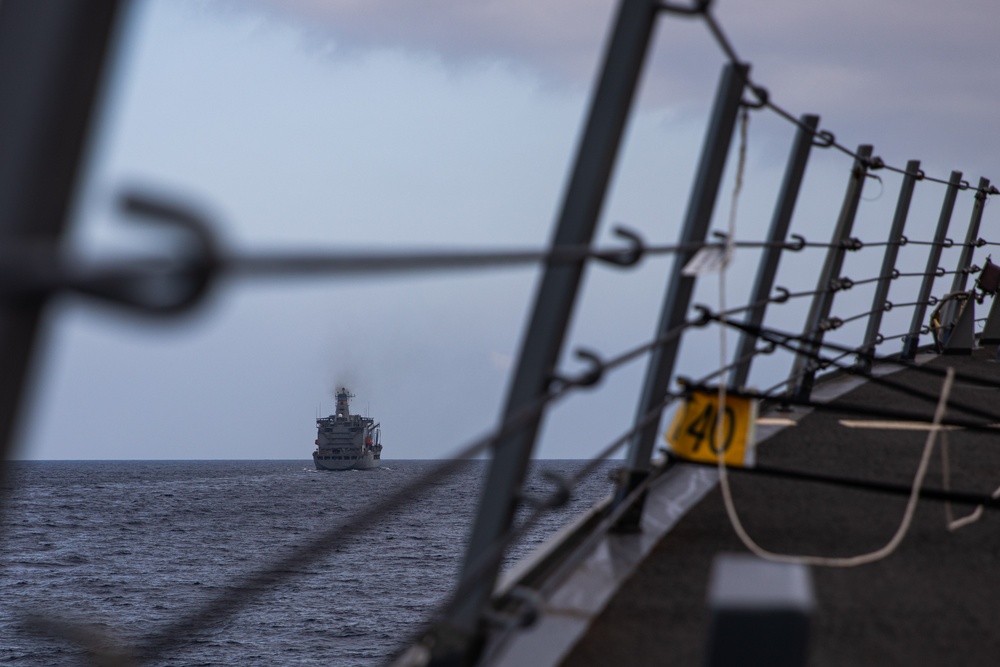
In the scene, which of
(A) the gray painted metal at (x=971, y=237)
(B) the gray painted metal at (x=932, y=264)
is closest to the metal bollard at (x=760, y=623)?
(B) the gray painted metal at (x=932, y=264)

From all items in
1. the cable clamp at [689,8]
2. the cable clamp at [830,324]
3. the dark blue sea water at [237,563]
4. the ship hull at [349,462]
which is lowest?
the dark blue sea water at [237,563]

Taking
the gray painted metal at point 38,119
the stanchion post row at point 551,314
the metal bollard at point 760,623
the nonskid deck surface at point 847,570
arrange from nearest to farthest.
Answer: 1. the gray painted metal at point 38,119
2. the metal bollard at point 760,623
3. the stanchion post row at point 551,314
4. the nonskid deck surface at point 847,570

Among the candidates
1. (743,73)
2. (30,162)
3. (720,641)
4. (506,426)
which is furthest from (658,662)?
(743,73)

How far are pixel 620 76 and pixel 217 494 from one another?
96.8 meters

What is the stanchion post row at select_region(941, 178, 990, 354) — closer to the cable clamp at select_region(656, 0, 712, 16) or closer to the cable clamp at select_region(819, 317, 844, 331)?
the cable clamp at select_region(819, 317, 844, 331)

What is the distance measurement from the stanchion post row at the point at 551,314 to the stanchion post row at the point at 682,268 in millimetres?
679

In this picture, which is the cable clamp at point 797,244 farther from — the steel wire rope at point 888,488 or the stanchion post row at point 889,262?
the stanchion post row at point 889,262

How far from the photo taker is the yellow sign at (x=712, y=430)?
2.09m

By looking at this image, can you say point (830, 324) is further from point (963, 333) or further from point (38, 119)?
point (38, 119)

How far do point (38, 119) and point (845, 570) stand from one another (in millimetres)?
1647

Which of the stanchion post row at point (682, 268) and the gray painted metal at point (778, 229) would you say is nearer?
the stanchion post row at point (682, 268)

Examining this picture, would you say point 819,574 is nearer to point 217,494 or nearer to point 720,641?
point 720,641

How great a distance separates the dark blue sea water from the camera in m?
50.5

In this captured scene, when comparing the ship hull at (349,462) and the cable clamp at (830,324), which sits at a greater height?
the cable clamp at (830,324)
